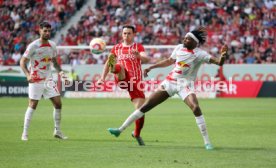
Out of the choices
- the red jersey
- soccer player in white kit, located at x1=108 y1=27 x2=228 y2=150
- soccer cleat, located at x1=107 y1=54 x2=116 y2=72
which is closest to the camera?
soccer player in white kit, located at x1=108 y1=27 x2=228 y2=150

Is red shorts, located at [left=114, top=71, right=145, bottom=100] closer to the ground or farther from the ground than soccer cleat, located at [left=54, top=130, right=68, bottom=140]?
farther from the ground

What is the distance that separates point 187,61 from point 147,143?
2.17 m

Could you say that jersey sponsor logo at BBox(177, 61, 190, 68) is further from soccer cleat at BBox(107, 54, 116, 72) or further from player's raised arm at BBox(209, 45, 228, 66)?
soccer cleat at BBox(107, 54, 116, 72)

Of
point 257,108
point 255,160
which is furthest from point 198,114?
point 257,108

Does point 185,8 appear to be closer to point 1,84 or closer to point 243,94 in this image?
point 243,94

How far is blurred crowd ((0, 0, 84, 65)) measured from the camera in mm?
43062

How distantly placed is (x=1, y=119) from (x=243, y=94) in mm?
18074

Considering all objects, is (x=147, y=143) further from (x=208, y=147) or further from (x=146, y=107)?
(x=208, y=147)

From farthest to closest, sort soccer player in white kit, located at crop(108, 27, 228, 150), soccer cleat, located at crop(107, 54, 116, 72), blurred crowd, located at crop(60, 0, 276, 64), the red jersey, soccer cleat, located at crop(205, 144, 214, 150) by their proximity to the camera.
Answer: blurred crowd, located at crop(60, 0, 276, 64) < the red jersey < soccer cleat, located at crop(107, 54, 116, 72) < soccer player in white kit, located at crop(108, 27, 228, 150) < soccer cleat, located at crop(205, 144, 214, 150)

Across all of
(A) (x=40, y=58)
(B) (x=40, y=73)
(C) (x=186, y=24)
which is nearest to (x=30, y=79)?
(B) (x=40, y=73)

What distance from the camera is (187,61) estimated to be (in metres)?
13.6

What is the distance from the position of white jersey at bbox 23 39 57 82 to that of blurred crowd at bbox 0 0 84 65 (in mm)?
26803

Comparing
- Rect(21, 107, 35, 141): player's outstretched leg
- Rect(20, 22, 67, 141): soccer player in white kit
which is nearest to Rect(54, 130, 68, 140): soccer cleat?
Rect(20, 22, 67, 141): soccer player in white kit

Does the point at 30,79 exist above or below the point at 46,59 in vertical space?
below
